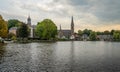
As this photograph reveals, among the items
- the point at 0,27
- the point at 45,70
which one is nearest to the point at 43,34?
the point at 0,27

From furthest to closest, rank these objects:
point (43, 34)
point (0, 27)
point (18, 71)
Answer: point (43, 34), point (0, 27), point (18, 71)

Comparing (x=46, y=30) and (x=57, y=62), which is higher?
(x=46, y=30)

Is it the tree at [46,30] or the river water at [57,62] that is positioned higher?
the tree at [46,30]

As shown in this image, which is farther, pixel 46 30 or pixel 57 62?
pixel 46 30

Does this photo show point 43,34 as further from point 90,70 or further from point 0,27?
point 90,70

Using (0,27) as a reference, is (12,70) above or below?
below

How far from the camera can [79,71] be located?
2795cm

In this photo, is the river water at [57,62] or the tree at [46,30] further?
the tree at [46,30]

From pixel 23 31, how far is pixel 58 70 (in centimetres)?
12236

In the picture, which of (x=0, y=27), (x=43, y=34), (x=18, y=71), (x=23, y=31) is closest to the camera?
(x=18, y=71)

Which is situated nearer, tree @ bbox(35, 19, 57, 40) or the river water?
the river water

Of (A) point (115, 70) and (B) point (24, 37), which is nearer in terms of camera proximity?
(A) point (115, 70)

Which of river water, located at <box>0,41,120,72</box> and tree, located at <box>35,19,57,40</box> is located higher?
tree, located at <box>35,19,57,40</box>

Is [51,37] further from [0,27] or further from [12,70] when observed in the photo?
[12,70]
